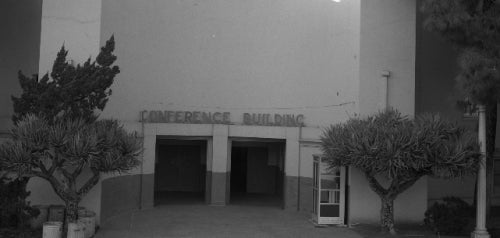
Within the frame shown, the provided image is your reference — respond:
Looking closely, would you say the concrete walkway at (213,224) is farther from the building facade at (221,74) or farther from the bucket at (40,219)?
the bucket at (40,219)

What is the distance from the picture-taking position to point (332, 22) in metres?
20.8

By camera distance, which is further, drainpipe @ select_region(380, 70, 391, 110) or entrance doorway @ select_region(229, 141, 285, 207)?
entrance doorway @ select_region(229, 141, 285, 207)

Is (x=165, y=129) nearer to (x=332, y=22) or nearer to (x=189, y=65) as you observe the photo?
(x=189, y=65)

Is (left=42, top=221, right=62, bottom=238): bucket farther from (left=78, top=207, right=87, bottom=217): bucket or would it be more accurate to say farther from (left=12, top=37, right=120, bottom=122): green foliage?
(left=12, top=37, right=120, bottom=122): green foliage

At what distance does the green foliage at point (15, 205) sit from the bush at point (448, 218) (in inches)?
441

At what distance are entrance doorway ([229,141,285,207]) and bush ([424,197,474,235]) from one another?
9.16 meters

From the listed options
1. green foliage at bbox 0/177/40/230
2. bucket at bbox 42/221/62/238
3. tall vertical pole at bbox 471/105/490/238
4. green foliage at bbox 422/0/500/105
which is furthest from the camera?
tall vertical pole at bbox 471/105/490/238

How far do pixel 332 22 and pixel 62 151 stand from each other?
36.6 ft

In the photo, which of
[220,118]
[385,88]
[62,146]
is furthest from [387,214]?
[62,146]

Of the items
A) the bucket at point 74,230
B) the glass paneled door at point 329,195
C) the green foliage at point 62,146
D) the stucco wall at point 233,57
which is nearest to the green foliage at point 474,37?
the glass paneled door at point 329,195

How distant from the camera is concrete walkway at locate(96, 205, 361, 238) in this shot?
16125 millimetres

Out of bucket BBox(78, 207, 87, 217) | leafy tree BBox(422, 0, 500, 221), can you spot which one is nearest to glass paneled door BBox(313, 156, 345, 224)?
leafy tree BBox(422, 0, 500, 221)

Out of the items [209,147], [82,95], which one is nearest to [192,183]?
[209,147]

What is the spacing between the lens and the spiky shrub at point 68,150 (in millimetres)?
13789
